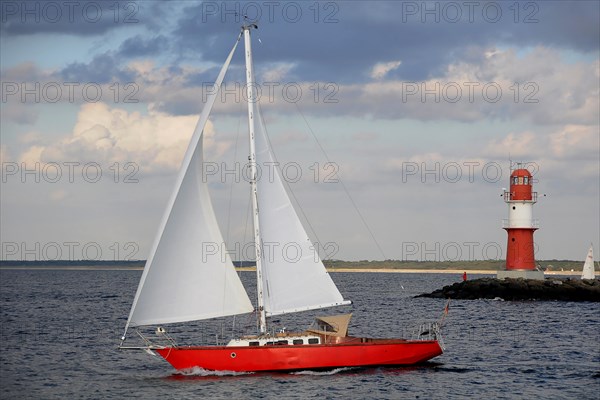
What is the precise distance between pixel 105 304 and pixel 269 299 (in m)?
51.9

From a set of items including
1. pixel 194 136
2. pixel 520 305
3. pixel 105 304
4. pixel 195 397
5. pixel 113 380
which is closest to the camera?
pixel 195 397

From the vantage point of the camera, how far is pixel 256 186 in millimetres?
31547

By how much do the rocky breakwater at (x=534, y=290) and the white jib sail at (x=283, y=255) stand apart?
131 feet

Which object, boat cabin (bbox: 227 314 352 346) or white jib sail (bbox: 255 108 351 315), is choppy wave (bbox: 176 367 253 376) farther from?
white jib sail (bbox: 255 108 351 315)

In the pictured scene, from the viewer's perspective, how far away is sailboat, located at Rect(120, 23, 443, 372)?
30.5 meters

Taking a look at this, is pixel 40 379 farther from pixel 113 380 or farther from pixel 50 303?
pixel 50 303

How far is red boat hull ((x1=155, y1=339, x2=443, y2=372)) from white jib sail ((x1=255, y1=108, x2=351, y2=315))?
1.45 meters

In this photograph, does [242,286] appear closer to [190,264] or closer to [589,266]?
[190,264]

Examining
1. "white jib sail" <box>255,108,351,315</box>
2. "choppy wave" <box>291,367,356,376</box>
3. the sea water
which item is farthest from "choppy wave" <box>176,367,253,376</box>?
"white jib sail" <box>255,108,351,315</box>

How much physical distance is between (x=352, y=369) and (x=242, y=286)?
16.5 feet

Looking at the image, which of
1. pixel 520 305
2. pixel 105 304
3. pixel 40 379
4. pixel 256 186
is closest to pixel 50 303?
pixel 105 304

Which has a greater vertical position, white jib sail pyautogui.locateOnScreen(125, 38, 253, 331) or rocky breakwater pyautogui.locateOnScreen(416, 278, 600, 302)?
white jib sail pyautogui.locateOnScreen(125, 38, 253, 331)

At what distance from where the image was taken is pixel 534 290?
226ft

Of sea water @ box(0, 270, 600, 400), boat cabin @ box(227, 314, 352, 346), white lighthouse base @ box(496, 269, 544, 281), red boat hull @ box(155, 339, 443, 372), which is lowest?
sea water @ box(0, 270, 600, 400)
